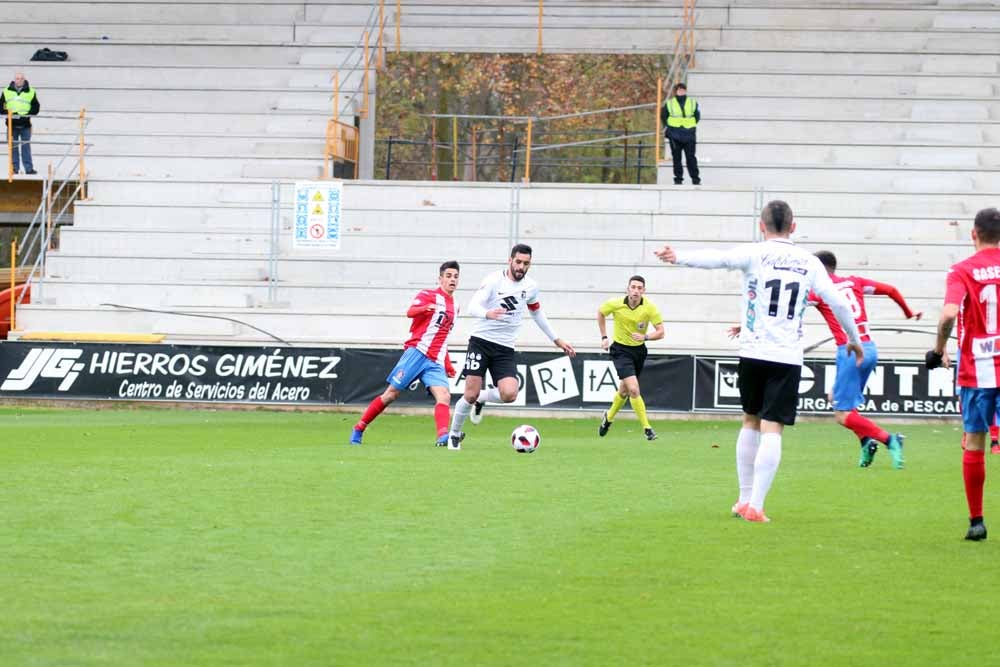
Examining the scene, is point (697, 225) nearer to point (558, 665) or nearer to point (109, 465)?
point (109, 465)

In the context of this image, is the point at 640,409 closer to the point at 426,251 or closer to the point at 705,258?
the point at 426,251

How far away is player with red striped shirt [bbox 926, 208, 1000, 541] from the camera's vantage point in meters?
8.94

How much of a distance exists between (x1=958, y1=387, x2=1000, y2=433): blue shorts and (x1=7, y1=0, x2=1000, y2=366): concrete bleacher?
15193mm

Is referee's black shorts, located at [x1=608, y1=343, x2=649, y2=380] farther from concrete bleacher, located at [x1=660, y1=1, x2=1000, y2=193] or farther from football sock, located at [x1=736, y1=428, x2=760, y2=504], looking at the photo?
concrete bleacher, located at [x1=660, y1=1, x2=1000, y2=193]

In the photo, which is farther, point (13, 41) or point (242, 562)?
point (13, 41)

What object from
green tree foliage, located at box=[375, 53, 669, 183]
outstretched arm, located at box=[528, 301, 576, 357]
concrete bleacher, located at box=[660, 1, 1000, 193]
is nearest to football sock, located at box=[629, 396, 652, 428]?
outstretched arm, located at box=[528, 301, 576, 357]

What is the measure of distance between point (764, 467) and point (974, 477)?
1.28m

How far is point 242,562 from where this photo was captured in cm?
777

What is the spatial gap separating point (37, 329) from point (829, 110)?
15.6 m

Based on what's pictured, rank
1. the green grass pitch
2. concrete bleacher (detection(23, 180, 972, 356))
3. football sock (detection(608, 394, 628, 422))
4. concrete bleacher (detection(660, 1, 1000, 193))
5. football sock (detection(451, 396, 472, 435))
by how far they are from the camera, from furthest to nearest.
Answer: concrete bleacher (detection(660, 1, 1000, 193)) < concrete bleacher (detection(23, 180, 972, 356)) < football sock (detection(608, 394, 628, 422)) < football sock (detection(451, 396, 472, 435)) < the green grass pitch

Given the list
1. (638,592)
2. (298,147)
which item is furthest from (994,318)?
(298,147)

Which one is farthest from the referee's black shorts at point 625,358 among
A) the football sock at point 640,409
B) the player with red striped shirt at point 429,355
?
the player with red striped shirt at point 429,355

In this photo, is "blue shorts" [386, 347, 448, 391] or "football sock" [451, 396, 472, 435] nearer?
"football sock" [451, 396, 472, 435]

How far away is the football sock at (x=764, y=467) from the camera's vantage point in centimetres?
968
